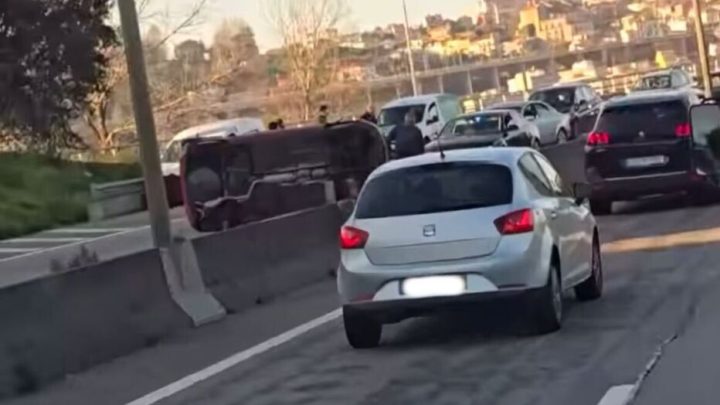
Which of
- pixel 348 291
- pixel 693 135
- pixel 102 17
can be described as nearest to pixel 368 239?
pixel 348 291

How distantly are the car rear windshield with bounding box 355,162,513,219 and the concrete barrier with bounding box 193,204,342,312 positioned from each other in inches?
138

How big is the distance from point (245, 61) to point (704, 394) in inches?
2271

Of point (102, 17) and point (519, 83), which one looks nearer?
point (102, 17)

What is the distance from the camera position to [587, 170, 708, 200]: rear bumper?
2284 cm

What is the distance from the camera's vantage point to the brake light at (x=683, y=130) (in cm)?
2292

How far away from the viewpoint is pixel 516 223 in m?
11.8

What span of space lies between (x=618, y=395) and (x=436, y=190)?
3.11 metres

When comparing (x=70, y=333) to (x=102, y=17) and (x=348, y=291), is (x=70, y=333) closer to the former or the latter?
(x=348, y=291)

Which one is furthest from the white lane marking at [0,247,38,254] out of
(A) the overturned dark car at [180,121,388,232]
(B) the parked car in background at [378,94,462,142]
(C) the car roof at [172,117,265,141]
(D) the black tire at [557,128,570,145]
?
(D) the black tire at [557,128,570,145]

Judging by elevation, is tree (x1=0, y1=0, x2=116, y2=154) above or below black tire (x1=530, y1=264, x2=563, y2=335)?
above

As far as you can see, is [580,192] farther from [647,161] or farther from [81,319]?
[647,161]

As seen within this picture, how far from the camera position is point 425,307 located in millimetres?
11688

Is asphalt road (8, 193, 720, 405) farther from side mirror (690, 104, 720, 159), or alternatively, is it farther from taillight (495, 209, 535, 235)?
side mirror (690, 104, 720, 159)

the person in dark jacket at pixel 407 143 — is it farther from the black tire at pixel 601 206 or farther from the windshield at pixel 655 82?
the windshield at pixel 655 82
